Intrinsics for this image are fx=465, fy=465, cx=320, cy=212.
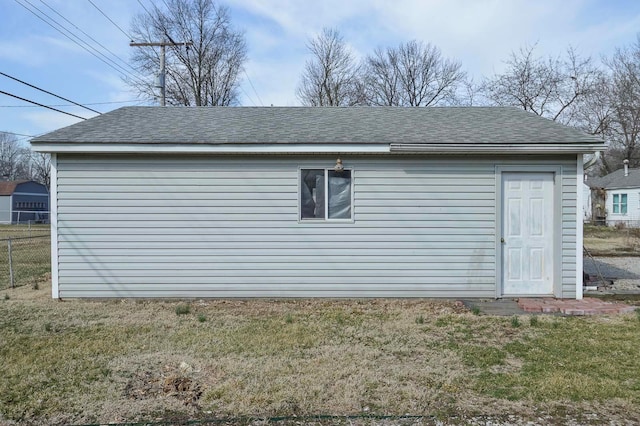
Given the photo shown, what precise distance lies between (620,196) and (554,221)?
30.1 metres

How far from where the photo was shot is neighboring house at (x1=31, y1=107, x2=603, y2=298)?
300 inches

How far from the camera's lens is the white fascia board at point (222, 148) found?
7.33 m

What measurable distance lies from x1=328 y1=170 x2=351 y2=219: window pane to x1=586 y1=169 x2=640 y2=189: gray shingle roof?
3007 centimetres

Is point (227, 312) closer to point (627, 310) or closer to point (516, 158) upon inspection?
point (516, 158)

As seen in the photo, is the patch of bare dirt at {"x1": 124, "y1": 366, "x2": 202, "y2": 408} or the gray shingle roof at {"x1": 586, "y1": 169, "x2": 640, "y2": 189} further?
the gray shingle roof at {"x1": 586, "y1": 169, "x2": 640, "y2": 189}

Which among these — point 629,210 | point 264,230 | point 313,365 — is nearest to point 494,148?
point 264,230

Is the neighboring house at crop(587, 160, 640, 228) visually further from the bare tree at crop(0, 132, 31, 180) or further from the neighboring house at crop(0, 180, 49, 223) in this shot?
the bare tree at crop(0, 132, 31, 180)

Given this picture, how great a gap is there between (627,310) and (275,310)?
507 centimetres

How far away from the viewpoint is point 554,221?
298 inches

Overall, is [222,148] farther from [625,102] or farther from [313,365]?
[625,102]

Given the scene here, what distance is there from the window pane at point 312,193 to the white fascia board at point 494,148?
4.27 ft

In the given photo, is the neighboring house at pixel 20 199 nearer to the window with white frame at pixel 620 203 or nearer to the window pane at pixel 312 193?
the window pane at pixel 312 193

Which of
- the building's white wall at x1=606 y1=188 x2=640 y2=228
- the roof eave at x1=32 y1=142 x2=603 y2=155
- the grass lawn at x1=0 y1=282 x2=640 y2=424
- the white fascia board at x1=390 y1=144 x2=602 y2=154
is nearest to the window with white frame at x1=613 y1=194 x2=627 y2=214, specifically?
the building's white wall at x1=606 y1=188 x2=640 y2=228

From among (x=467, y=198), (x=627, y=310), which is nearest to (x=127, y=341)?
(x=467, y=198)
